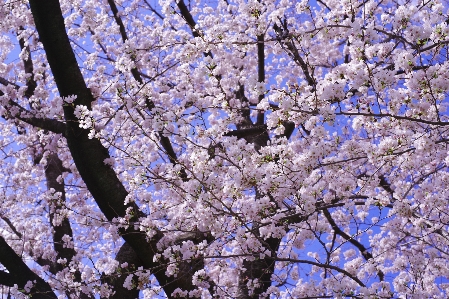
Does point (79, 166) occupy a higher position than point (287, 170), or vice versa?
point (79, 166)

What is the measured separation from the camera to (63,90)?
5301 millimetres

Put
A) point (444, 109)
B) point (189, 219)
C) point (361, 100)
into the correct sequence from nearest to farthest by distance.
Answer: point (361, 100), point (189, 219), point (444, 109)

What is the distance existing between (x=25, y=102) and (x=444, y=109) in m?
7.26

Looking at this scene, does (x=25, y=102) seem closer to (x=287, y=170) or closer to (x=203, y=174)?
(x=203, y=174)

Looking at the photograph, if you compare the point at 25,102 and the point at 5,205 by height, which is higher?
the point at 25,102

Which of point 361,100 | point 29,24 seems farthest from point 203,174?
point 29,24

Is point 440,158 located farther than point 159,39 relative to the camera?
No

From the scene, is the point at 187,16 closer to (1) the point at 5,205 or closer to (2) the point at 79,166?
(2) the point at 79,166

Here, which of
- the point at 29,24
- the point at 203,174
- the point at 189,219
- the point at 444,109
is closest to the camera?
the point at 203,174

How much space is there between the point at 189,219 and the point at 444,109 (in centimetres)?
355

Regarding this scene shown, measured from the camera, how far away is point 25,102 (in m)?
8.92

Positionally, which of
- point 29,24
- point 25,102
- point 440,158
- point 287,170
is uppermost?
point 29,24

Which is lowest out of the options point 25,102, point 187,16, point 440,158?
point 440,158

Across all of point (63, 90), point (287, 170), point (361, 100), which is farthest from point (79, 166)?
point (361, 100)
